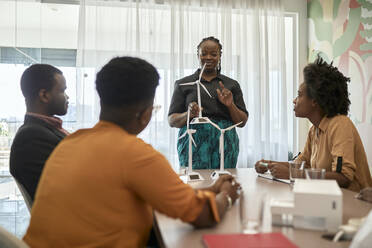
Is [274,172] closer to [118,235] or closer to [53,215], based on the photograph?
[118,235]

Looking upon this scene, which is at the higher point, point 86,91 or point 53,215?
point 86,91

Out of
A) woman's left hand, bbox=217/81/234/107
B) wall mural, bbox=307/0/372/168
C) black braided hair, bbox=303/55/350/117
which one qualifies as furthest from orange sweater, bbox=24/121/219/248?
wall mural, bbox=307/0/372/168

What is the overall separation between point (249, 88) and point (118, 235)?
338cm

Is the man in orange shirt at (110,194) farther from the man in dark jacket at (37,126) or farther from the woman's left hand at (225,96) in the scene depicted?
the woman's left hand at (225,96)

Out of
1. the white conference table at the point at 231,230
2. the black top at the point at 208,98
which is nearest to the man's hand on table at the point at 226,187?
the white conference table at the point at 231,230

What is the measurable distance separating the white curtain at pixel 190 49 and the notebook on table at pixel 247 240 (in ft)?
9.61

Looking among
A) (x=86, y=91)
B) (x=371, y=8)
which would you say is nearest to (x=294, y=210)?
(x=371, y=8)

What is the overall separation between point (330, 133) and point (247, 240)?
1.04 meters

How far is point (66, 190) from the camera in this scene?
2.98 feet

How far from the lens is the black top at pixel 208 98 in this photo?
2.29 m

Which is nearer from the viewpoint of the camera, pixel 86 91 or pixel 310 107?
pixel 310 107

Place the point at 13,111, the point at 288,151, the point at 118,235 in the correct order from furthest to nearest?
the point at 288,151 < the point at 13,111 < the point at 118,235

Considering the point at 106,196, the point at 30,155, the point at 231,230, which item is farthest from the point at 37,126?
the point at 231,230

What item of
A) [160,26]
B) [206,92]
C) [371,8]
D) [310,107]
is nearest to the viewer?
[310,107]
